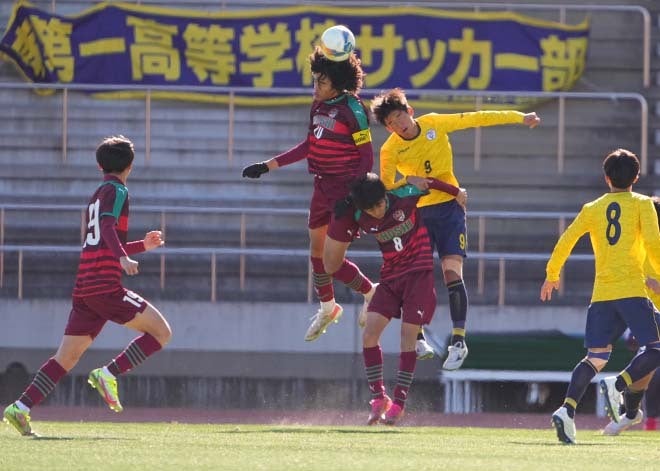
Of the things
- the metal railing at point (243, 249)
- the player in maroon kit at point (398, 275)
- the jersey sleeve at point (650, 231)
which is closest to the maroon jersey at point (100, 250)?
the player in maroon kit at point (398, 275)

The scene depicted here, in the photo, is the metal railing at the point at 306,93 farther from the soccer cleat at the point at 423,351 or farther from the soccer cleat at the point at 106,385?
the soccer cleat at the point at 106,385

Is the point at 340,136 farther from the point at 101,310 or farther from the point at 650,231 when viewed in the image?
the point at 650,231

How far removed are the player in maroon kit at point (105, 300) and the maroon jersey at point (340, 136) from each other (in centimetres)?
162

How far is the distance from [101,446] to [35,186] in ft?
33.0

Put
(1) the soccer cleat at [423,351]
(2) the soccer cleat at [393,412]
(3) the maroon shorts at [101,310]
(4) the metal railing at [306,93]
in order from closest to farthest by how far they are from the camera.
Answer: (3) the maroon shorts at [101,310]
(2) the soccer cleat at [393,412]
(1) the soccer cleat at [423,351]
(4) the metal railing at [306,93]

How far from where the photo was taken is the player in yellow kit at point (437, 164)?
1055cm

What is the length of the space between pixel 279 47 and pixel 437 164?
8240 mm

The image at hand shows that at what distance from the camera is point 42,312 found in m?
15.5

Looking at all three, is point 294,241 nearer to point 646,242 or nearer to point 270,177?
point 270,177

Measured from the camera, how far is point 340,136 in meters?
10.6

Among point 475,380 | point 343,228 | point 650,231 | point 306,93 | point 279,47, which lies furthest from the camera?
point 279,47

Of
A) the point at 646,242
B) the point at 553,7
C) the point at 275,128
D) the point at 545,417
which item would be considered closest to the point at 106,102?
the point at 275,128

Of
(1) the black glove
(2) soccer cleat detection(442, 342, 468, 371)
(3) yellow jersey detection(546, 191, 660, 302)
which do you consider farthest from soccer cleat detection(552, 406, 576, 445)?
(1) the black glove

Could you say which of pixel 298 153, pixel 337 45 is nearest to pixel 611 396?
pixel 298 153
